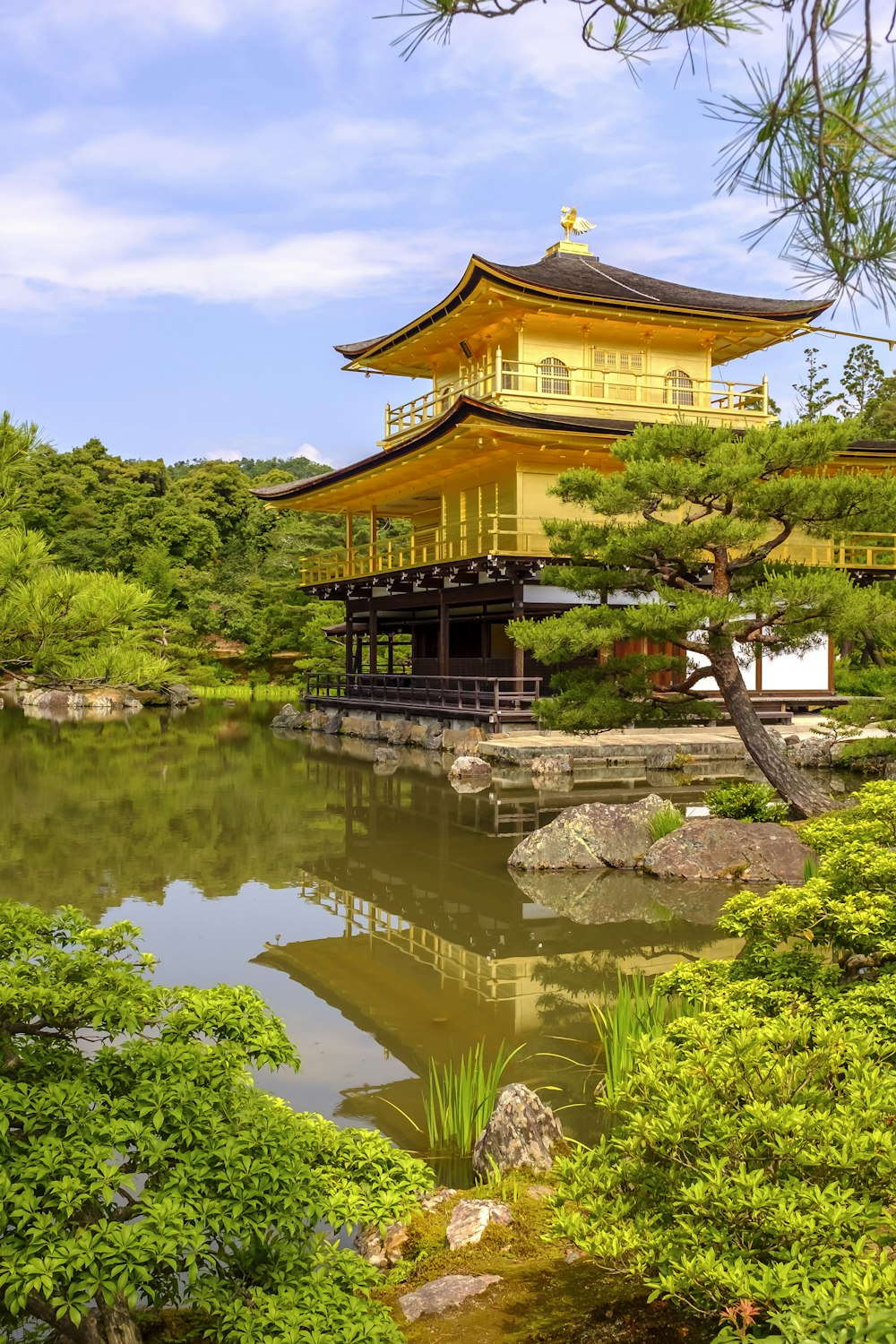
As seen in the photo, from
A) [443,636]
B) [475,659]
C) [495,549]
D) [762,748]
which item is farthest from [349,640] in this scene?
[762,748]

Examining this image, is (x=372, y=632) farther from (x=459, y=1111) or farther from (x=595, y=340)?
(x=459, y=1111)

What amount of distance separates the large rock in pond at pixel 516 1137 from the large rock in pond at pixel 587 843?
5876 millimetres

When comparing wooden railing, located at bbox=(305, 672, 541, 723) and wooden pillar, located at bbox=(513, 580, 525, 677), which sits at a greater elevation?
wooden pillar, located at bbox=(513, 580, 525, 677)

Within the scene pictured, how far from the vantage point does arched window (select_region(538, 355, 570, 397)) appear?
79.0 feet

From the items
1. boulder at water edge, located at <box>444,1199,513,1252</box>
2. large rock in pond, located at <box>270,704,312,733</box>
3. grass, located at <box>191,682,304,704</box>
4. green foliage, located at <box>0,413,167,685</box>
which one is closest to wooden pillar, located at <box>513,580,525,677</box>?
large rock in pond, located at <box>270,704,312,733</box>

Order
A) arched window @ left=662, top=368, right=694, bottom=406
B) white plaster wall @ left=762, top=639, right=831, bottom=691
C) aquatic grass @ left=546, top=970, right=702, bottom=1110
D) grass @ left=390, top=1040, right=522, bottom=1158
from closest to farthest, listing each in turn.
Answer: grass @ left=390, top=1040, right=522, bottom=1158
aquatic grass @ left=546, top=970, right=702, bottom=1110
white plaster wall @ left=762, top=639, right=831, bottom=691
arched window @ left=662, top=368, right=694, bottom=406

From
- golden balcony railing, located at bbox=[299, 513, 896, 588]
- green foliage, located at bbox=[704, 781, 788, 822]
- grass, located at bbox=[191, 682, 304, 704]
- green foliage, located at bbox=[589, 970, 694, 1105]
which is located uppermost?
golden balcony railing, located at bbox=[299, 513, 896, 588]

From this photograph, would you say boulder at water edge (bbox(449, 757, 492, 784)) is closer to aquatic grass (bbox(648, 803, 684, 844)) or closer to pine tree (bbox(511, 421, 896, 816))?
pine tree (bbox(511, 421, 896, 816))

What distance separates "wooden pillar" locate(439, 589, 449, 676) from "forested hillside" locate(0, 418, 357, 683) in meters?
14.1

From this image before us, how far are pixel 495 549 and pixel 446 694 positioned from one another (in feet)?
12.2

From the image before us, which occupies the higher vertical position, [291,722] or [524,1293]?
[291,722]

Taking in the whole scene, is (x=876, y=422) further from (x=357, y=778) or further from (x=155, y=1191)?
(x=155, y=1191)

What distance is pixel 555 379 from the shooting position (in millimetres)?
24203

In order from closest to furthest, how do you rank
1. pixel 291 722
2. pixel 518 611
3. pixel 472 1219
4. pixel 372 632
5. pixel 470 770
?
1. pixel 472 1219
2. pixel 470 770
3. pixel 518 611
4. pixel 291 722
5. pixel 372 632
